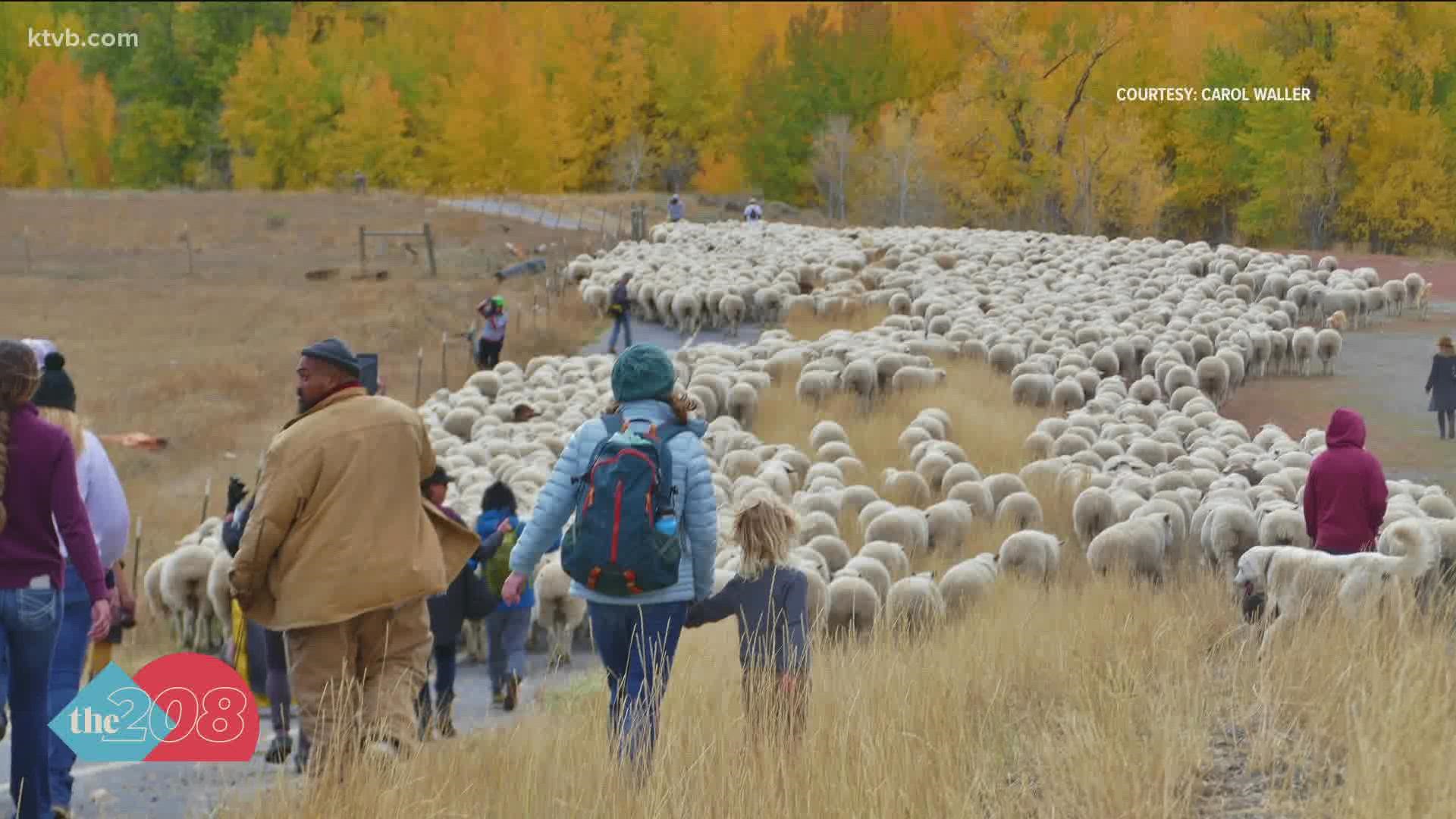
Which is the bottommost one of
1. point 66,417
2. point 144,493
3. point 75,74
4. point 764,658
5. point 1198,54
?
point 144,493

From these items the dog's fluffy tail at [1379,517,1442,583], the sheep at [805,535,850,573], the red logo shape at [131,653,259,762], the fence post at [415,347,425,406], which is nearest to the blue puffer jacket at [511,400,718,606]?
the red logo shape at [131,653,259,762]

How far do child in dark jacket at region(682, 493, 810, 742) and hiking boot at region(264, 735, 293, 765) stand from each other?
2.79 m

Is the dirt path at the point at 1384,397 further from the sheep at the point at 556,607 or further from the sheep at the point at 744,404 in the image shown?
the sheep at the point at 556,607

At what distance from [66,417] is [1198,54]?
31.0m

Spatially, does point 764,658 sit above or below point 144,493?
above

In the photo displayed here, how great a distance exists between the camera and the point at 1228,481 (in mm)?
12133

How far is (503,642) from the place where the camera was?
998cm

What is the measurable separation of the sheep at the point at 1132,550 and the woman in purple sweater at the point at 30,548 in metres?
7.01

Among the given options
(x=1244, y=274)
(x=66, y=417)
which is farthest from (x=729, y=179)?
(x=66, y=417)

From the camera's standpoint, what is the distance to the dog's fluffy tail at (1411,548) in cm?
750

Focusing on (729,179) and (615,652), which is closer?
(615,652)

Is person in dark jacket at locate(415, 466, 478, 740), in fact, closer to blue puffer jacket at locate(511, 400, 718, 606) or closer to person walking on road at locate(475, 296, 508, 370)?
blue puffer jacket at locate(511, 400, 718, 606)

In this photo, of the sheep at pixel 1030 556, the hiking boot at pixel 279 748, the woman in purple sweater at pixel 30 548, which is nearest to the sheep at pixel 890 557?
the sheep at pixel 1030 556

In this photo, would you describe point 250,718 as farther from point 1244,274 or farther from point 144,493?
point 1244,274
